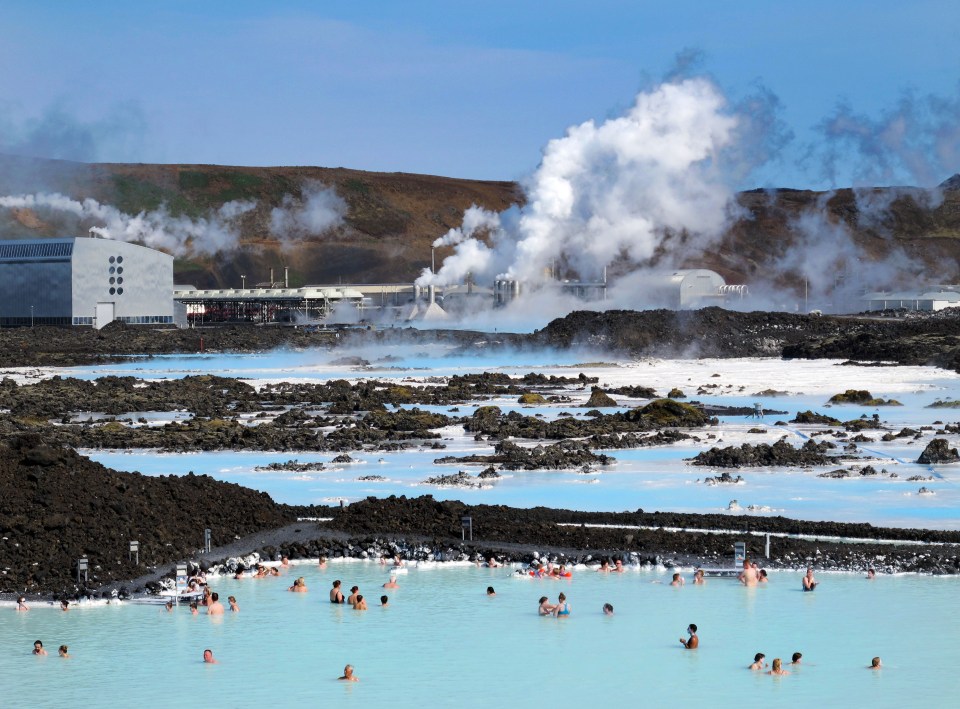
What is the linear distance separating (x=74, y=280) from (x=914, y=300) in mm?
94553

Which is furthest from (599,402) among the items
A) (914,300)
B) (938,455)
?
(914,300)

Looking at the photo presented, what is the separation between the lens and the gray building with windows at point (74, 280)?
13175cm

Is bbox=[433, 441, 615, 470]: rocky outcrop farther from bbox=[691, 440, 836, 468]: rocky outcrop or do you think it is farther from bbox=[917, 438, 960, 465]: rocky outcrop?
bbox=[917, 438, 960, 465]: rocky outcrop

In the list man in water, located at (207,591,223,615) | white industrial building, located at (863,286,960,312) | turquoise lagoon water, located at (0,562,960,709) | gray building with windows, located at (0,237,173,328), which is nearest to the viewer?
turquoise lagoon water, located at (0,562,960,709)

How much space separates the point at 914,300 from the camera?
531 ft

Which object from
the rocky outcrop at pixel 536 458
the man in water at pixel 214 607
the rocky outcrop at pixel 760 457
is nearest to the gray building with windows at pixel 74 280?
the rocky outcrop at pixel 536 458

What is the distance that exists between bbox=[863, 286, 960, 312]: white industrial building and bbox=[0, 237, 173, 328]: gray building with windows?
83741 millimetres

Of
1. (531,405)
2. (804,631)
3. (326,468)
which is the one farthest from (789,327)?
(804,631)

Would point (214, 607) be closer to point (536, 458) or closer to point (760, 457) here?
point (536, 458)

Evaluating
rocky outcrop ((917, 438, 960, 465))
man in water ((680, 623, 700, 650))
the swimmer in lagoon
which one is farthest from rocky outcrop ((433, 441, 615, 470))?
the swimmer in lagoon

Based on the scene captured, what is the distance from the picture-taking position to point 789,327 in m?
120

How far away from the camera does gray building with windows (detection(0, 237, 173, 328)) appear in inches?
5187

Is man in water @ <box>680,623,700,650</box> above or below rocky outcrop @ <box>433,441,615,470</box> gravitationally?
below

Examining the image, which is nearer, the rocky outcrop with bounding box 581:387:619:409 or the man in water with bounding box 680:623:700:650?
the man in water with bounding box 680:623:700:650
